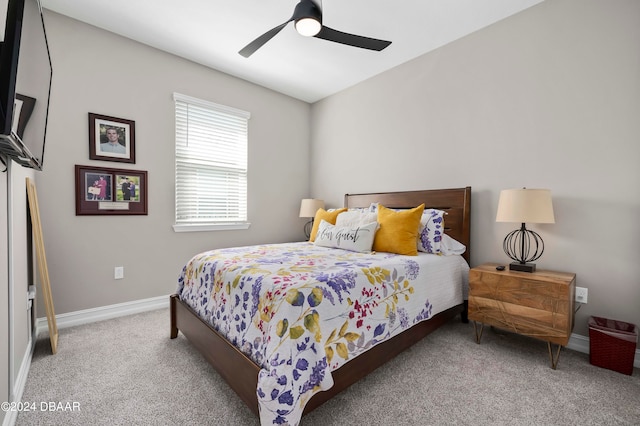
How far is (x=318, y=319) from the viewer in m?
1.39

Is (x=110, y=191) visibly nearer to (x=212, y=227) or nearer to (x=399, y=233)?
(x=212, y=227)

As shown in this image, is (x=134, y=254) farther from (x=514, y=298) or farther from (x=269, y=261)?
(x=514, y=298)

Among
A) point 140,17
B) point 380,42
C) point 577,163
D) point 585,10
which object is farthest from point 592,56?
point 140,17

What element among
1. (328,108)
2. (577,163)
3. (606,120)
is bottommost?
(577,163)

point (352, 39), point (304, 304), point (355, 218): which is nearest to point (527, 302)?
point (355, 218)

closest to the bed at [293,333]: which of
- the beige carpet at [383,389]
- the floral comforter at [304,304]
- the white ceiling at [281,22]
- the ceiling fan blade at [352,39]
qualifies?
the floral comforter at [304,304]

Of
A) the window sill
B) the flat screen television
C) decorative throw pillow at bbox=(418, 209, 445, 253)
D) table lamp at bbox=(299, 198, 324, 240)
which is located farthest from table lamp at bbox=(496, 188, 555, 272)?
the window sill

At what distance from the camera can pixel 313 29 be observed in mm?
1974

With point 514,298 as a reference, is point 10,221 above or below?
above

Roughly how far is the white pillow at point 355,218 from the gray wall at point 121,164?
1408mm

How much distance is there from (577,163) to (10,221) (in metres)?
3.67

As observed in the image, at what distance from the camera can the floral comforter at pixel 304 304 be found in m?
1.25

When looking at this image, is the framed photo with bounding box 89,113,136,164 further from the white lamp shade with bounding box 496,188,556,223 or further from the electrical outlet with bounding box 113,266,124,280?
the white lamp shade with bounding box 496,188,556,223

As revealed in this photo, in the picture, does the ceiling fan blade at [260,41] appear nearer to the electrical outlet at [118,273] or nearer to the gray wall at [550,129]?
the gray wall at [550,129]
